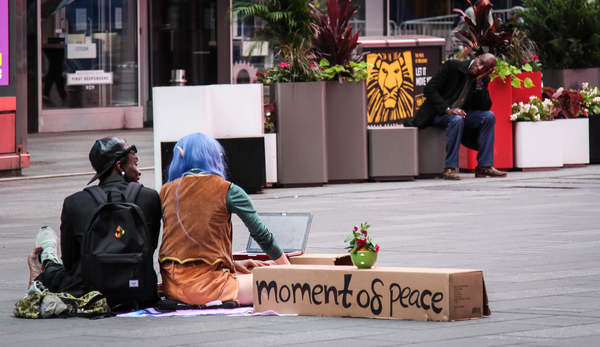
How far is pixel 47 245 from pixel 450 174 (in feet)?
29.6

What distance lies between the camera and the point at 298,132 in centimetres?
1563

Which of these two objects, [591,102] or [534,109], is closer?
[534,109]

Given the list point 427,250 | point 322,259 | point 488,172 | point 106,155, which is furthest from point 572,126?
point 106,155

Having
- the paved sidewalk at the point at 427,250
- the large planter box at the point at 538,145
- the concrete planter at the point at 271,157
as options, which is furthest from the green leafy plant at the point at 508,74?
the concrete planter at the point at 271,157

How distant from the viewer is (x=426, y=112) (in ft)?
52.9

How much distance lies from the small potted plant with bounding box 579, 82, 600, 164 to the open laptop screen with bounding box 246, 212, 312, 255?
10864 mm

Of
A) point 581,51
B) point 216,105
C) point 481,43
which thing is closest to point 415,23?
point 581,51

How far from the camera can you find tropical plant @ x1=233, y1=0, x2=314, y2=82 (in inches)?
620

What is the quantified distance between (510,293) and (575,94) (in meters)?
10.7

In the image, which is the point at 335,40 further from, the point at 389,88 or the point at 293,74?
the point at 389,88

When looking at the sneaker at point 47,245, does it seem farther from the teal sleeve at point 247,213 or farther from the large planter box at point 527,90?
the large planter box at point 527,90

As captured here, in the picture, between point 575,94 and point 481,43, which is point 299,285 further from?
point 575,94

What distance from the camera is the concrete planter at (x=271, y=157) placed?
15508 mm

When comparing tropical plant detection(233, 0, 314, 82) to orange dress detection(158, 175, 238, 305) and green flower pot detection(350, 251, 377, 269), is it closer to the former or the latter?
orange dress detection(158, 175, 238, 305)
